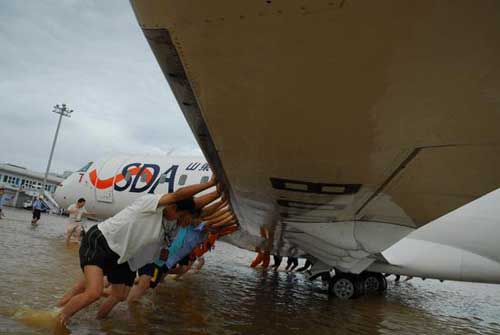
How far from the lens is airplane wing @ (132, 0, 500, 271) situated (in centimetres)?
164

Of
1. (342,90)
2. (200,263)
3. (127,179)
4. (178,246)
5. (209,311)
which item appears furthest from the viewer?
(127,179)

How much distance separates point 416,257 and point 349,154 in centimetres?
651

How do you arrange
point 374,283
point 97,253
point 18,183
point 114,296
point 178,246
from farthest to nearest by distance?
point 18,183, point 374,283, point 178,246, point 114,296, point 97,253

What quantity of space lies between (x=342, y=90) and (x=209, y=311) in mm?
4174

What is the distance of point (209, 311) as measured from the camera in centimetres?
527

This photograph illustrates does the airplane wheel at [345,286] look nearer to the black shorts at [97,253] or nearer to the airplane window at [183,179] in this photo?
the airplane window at [183,179]

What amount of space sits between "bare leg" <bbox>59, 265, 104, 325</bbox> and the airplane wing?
1.60 meters

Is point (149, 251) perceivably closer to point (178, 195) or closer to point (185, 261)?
point (178, 195)

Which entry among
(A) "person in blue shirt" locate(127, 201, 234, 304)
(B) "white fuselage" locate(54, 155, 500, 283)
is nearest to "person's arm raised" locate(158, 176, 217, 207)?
(A) "person in blue shirt" locate(127, 201, 234, 304)

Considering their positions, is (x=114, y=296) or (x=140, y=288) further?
(x=140, y=288)

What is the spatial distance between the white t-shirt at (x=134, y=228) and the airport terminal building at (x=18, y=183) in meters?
47.1

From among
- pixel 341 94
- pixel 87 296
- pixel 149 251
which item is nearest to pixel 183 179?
pixel 149 251

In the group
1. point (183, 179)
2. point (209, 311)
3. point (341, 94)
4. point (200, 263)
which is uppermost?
point (183, 179)

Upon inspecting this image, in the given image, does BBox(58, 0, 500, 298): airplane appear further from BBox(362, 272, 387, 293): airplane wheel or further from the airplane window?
the airplane window
